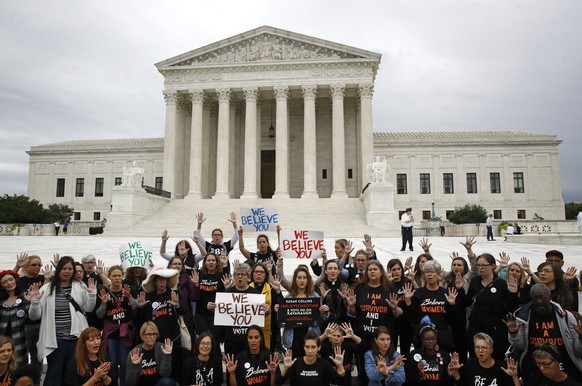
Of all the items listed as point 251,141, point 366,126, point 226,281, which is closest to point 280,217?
point 251,141

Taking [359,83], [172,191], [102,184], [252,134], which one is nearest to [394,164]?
[359,83]

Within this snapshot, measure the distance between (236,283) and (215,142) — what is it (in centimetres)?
4057

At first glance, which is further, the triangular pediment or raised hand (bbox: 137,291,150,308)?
the triangular pediment

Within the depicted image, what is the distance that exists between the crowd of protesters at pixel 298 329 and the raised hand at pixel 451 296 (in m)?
0.02

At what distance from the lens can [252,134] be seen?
39.1 metres

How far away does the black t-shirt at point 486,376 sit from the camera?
488 centimetres

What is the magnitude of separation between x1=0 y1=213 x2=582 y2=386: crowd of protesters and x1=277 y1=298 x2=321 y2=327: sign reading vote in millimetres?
81

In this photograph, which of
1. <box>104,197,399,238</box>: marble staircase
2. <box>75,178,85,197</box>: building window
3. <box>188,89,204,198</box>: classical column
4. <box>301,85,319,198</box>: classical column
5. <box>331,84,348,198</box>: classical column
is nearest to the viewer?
<box>104,197,399,238</box>: marble staircase

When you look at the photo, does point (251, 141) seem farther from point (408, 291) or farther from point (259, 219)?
point (408, 291)

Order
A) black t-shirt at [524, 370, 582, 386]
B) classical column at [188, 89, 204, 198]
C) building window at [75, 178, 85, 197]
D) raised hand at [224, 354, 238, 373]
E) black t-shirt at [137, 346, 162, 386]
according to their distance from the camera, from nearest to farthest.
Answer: black t-shirt at [524, 370, 582, 386]
raised hand at [224, 354, 238, 373]
black t-shirt at [137, 346, 162, 386]
classical column at [188, 89, 204, 198]
building window at [75, 178, 85, 197]

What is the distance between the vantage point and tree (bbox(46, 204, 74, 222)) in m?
45.9

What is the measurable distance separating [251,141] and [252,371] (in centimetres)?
3486

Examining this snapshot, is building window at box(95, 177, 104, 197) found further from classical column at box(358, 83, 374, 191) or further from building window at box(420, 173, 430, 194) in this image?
building window at box(420, 173, 430, 194)

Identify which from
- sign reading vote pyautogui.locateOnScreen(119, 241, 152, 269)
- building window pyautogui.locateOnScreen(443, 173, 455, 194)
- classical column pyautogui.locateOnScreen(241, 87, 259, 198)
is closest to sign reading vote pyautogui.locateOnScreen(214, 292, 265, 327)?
sign reading vote pyautogui.locateOnScreen(119, 241, 152, 269)
